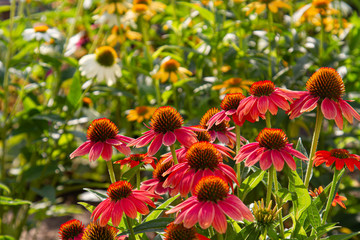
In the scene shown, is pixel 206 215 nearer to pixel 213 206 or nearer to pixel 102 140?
pixel 213 206

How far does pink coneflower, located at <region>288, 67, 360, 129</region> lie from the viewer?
0.76 m

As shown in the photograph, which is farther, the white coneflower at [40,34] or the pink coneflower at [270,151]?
the white coneflower at [40,34]

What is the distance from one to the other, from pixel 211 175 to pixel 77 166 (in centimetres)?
224

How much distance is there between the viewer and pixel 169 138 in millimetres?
758

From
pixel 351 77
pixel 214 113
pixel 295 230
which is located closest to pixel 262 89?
pixel 214 113

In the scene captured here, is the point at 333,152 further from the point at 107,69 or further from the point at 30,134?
the point at 30,134

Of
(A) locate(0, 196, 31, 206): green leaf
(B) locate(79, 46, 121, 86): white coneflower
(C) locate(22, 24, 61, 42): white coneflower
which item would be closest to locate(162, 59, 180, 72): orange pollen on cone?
(B) locate(79, 46, 121, 86): white coneflower

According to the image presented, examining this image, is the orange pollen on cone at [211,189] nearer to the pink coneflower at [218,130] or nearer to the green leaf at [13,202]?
the pink coneflower at [218,130]

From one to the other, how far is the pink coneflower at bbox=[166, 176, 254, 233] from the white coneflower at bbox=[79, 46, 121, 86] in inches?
54.3

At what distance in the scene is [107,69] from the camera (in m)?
1.99

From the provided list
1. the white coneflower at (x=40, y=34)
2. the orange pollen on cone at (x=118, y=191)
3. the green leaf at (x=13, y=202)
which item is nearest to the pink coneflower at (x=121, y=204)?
the orange pollen on cone at (x=118, y=191)

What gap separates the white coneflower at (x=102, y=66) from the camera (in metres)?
1.95

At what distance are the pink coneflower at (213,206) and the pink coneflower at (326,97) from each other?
8.8 inches

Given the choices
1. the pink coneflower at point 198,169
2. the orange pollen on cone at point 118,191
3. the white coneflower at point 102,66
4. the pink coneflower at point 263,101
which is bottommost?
the white coneflower at point 102,66
